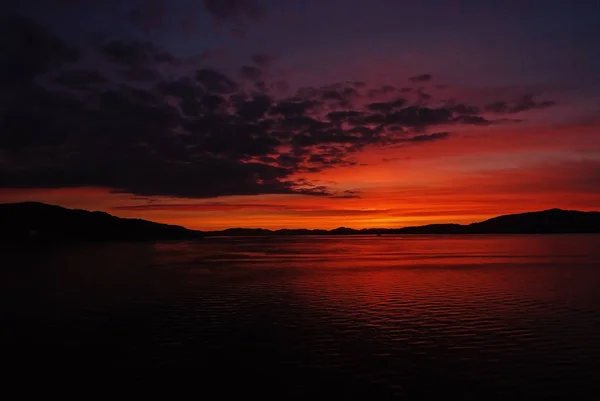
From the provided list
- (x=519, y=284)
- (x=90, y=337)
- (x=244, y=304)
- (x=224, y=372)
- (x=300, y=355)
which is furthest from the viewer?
(x=519, y=284)

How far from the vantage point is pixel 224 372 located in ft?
82.9

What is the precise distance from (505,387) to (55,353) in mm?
24055

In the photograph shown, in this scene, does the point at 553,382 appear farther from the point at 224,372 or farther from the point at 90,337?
the point at 90,337

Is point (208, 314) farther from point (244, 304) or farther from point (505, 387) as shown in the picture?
point (505, 387)

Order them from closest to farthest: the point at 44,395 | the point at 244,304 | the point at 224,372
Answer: the point at 44,395, the point at 224,372, the point at 244,304

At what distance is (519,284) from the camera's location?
61.6 metres

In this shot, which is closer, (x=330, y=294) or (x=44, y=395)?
(x=44, y=395)

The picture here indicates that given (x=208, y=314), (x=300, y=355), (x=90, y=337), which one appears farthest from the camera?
(x=208, y=314)

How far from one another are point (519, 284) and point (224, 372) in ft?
155

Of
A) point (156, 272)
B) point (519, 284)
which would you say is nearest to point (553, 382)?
point (519, 284)

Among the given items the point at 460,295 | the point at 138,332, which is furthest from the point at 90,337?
the point at 460,295

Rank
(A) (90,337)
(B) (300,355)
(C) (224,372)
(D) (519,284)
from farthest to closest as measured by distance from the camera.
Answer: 1. (D) (519,284)
2. (A) (90,337)
3. (B) (300,355)
4. (C) (224,372)

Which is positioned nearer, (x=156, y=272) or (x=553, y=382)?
(x=553, y=382)

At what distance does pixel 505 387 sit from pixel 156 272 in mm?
70476
